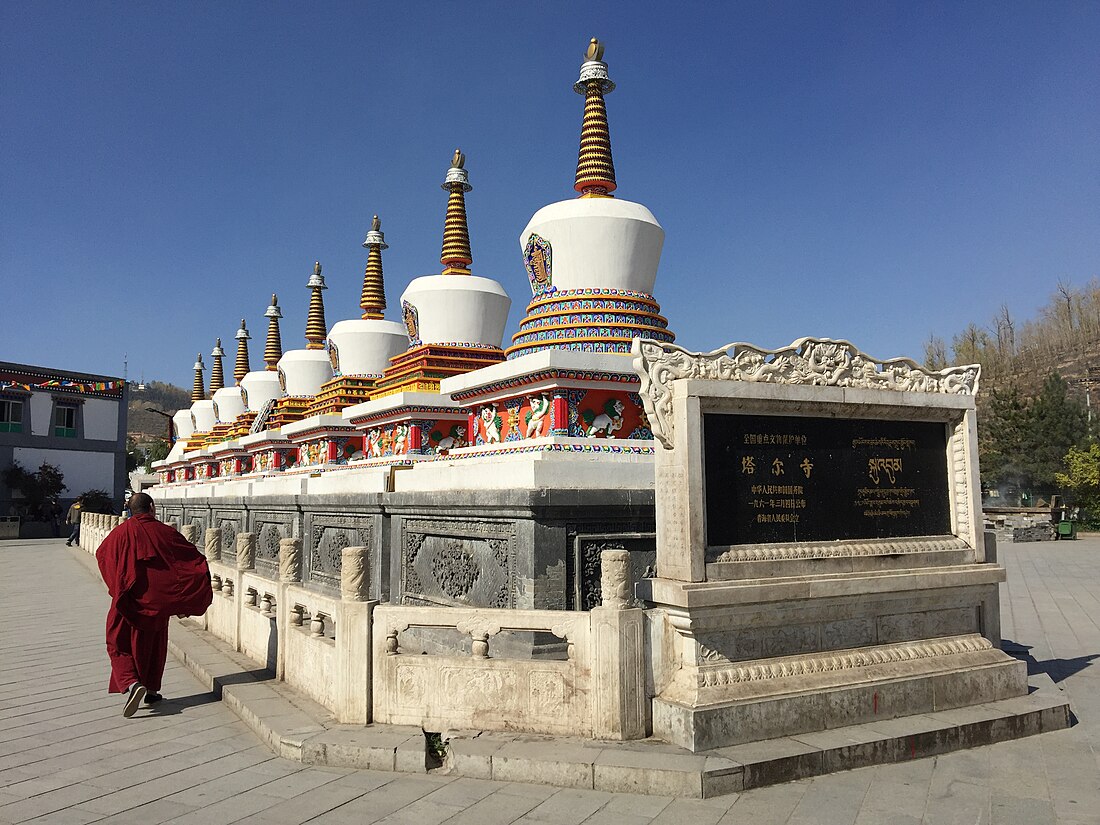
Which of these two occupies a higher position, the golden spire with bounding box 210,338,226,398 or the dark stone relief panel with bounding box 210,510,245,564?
the golden spire with bounding box 210,338,226,398

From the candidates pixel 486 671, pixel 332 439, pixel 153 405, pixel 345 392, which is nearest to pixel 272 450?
pixel 332 439

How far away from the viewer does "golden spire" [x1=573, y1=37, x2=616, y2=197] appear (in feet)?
35.4

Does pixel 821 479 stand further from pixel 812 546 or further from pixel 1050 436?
pixel 1050 436

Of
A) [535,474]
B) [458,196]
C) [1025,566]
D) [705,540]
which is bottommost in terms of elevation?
[1025,566]

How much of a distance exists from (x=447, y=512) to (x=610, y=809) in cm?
→ 405

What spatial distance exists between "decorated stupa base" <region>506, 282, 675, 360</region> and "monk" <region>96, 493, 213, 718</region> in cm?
439

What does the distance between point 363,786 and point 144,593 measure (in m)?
3.33

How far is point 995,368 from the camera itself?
73625 mm

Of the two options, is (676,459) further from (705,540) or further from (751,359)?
(751,359)

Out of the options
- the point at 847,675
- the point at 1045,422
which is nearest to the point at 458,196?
the point at 847,675

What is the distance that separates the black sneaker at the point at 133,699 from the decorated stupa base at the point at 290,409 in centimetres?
1389

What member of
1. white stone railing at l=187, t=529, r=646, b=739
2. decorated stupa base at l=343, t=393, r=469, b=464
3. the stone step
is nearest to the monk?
the stone step

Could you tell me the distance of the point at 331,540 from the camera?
38.0ft

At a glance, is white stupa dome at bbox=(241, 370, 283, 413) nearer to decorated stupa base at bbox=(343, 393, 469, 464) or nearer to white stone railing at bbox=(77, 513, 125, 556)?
white stone railing at bbox=(77, 513, 125, 556)
